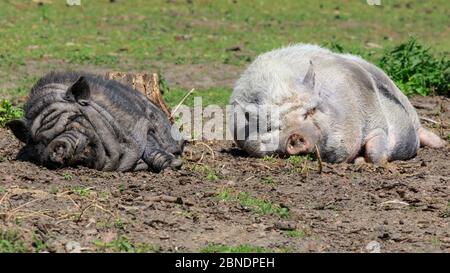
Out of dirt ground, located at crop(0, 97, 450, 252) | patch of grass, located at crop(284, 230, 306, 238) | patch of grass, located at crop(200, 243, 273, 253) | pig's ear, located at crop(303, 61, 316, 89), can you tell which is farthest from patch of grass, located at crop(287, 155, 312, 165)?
patch of grass, located at crop(200, 243, 273, 253)

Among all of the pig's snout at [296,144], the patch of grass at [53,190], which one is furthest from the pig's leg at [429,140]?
the patch of grass at [53,190]

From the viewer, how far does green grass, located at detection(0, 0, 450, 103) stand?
50.6 ft

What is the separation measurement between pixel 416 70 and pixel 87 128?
224 inches

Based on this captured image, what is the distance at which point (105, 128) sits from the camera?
8445 mm

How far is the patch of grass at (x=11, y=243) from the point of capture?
6078 mm

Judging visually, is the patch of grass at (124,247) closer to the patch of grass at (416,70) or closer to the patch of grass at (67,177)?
the patch of grass at (67,177)

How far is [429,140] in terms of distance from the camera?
1049 centimetres

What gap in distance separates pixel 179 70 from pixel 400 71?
3.76m

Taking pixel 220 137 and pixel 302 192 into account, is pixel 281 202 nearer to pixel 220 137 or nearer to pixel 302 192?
pixel 302 192

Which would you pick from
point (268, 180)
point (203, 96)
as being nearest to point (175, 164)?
point (268, 180)

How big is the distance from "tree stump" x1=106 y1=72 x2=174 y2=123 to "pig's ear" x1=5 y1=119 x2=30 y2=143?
1.40 m

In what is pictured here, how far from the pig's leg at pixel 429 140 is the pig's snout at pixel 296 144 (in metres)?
1.87

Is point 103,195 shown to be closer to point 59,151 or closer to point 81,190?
point 81,190

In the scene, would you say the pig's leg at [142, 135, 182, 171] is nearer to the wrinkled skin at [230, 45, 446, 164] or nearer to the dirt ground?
the dirt ground
